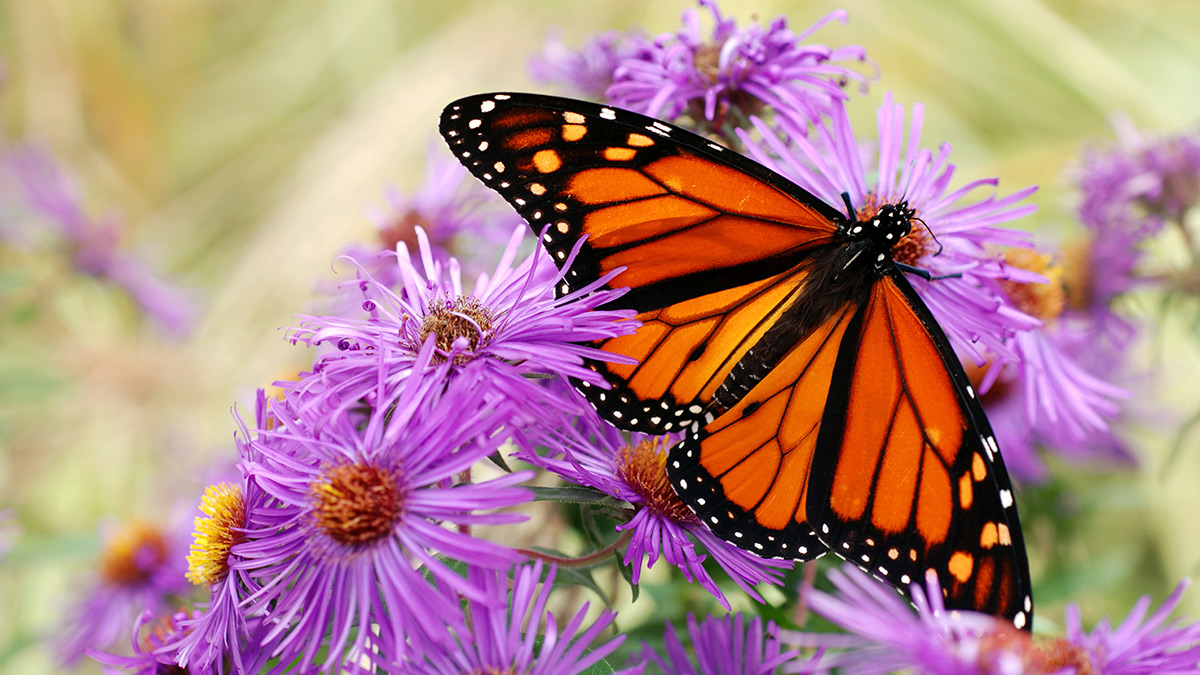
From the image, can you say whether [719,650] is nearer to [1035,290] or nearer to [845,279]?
[845,279]

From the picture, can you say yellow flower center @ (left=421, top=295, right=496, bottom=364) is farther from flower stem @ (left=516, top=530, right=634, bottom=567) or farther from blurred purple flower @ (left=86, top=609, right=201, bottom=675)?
blurred purple flower @ (left=86, top=609, right=201, bottom=675)

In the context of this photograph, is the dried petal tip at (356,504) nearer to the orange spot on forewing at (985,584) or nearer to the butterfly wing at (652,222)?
the butterfly wing at (652,222)

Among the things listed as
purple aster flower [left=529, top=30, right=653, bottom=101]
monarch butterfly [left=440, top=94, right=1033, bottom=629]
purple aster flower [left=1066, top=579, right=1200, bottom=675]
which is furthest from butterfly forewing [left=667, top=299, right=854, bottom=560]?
purple aster flower [left=529, top=30, right=653, bottom=101]

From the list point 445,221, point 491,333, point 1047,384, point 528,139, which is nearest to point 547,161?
point 528,139

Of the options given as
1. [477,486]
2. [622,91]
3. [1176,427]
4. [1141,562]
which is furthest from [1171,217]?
[477,486]

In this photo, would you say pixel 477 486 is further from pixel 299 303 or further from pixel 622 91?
pixel 299 303

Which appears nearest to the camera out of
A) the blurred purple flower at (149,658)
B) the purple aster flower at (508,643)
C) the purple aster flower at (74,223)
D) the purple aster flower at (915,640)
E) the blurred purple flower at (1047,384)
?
the purple aster flower at (915,640)

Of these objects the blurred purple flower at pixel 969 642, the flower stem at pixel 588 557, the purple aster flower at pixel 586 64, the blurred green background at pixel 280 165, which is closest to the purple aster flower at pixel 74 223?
the blurred green background at pixel 280 165
